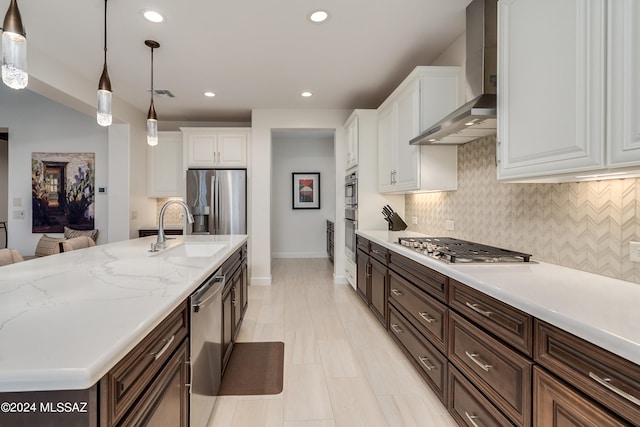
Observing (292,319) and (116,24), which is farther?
(292,319)

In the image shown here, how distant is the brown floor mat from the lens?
2.12 meters

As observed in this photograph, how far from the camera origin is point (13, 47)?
1344 mm

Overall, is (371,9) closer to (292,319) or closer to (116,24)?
(116,24)

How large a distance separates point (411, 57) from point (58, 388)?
354cm

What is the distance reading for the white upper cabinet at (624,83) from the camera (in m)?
1.04

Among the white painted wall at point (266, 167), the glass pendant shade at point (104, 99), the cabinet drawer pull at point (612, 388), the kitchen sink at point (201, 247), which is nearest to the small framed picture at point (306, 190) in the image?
the white painted wall at point (266, 167)

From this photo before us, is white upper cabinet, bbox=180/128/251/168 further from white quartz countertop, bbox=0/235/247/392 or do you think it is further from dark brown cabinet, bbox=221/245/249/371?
white quartz countertop, bbox=0/235/247/392

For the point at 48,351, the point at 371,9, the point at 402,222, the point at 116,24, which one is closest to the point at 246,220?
the point at 402,222

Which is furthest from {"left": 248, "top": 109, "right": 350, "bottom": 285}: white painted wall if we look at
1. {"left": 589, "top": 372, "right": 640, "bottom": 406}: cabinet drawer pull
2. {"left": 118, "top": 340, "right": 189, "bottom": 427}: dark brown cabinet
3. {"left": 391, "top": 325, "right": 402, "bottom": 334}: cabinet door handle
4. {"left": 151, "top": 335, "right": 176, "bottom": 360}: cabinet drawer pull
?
{"left": 589, "top": 372, "right": 640, "bottom": 406}: cabinet drawer pull

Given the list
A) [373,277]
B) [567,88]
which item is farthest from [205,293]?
[373,277]

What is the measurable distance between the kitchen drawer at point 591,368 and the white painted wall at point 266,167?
3.82 metres

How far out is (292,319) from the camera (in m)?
3.37

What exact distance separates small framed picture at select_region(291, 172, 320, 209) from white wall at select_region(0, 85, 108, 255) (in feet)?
11.7

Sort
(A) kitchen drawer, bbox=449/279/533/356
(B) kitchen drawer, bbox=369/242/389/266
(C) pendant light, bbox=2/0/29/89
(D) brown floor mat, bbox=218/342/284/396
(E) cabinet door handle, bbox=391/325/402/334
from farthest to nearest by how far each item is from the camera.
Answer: (B) kitchen drawer, bbox=369/242/389/266 → (E) cabinet door handle, bbox=391/325/402/334 → (D) brown floor mat, bbox=218/342/284/396 → (C) pendant light, bbox=2/0/29/89 → (A) kitchen drawer, bbox=449/279/533/356
